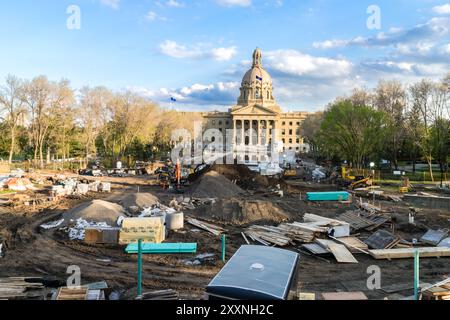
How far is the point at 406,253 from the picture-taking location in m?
16.4

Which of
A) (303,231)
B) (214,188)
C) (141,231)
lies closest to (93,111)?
(214,188)

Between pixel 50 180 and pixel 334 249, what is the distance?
1384 inches

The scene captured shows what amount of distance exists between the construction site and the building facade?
89.3m

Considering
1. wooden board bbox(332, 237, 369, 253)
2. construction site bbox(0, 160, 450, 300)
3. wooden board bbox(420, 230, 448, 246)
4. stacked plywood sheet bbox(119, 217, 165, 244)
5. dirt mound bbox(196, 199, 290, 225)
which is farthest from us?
dirt mound bbox(196, 199, 290, 225)

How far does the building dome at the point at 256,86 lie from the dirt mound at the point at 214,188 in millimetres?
118364

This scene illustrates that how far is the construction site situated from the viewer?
11.1 meters

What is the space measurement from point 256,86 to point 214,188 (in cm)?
12421

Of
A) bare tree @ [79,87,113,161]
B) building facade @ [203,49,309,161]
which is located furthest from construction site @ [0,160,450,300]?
building facade @ [203,49,309,161]

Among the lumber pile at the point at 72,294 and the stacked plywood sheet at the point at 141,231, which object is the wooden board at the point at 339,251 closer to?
the stacked plywood sheet at the point at 141,231

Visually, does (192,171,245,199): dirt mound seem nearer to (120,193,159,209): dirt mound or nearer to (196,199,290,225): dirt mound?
(120,193,159,209): dirt mound

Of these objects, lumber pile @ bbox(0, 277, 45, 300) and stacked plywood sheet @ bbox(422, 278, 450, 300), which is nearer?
stacked plywood sheet @ bbox(422, 278, 450, 300)

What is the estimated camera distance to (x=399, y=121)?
188ft

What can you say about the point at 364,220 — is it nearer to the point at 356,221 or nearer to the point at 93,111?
the point at 356,221

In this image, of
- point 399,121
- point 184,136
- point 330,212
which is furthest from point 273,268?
point 184,136
